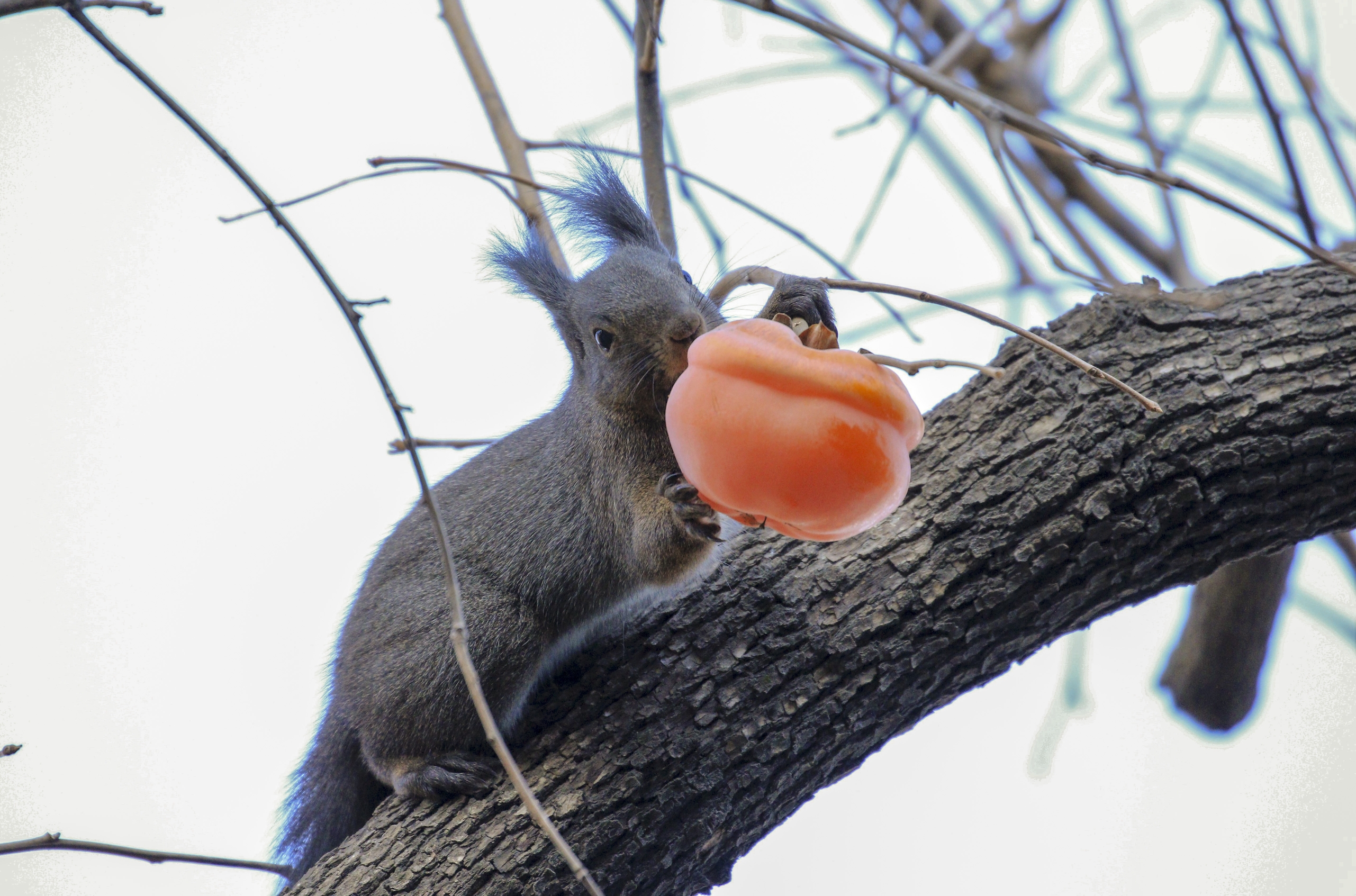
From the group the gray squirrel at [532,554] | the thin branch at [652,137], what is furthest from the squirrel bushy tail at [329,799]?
the thin branch at [652,137]

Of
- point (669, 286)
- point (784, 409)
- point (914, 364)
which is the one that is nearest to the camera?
point (784, 409)

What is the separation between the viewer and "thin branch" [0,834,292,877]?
174cm

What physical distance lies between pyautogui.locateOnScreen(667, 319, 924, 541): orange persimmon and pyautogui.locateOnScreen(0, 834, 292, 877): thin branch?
4.35ft

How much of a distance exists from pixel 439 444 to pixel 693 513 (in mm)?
719

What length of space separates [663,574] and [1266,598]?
2.12 metres

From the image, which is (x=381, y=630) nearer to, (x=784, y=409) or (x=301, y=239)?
(x=301, y=239)

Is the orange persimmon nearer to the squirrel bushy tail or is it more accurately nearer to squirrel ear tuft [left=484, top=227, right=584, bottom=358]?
squirrel ear tuft [left=484, top=227, right=584, bottom=358]

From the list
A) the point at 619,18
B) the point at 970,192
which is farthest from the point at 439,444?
the point at 970,192

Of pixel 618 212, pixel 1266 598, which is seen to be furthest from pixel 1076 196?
pixel 618 212

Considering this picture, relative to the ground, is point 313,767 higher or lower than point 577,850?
higher

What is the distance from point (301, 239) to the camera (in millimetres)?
1521

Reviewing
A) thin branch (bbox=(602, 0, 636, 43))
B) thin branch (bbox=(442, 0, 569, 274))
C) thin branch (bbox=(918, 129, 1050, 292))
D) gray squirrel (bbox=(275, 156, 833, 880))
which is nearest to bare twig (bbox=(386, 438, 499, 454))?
gray squirrel (bbox=(275, 156, 833, 880))

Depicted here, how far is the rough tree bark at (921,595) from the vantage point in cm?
222

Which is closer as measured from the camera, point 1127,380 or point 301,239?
point 301,239
